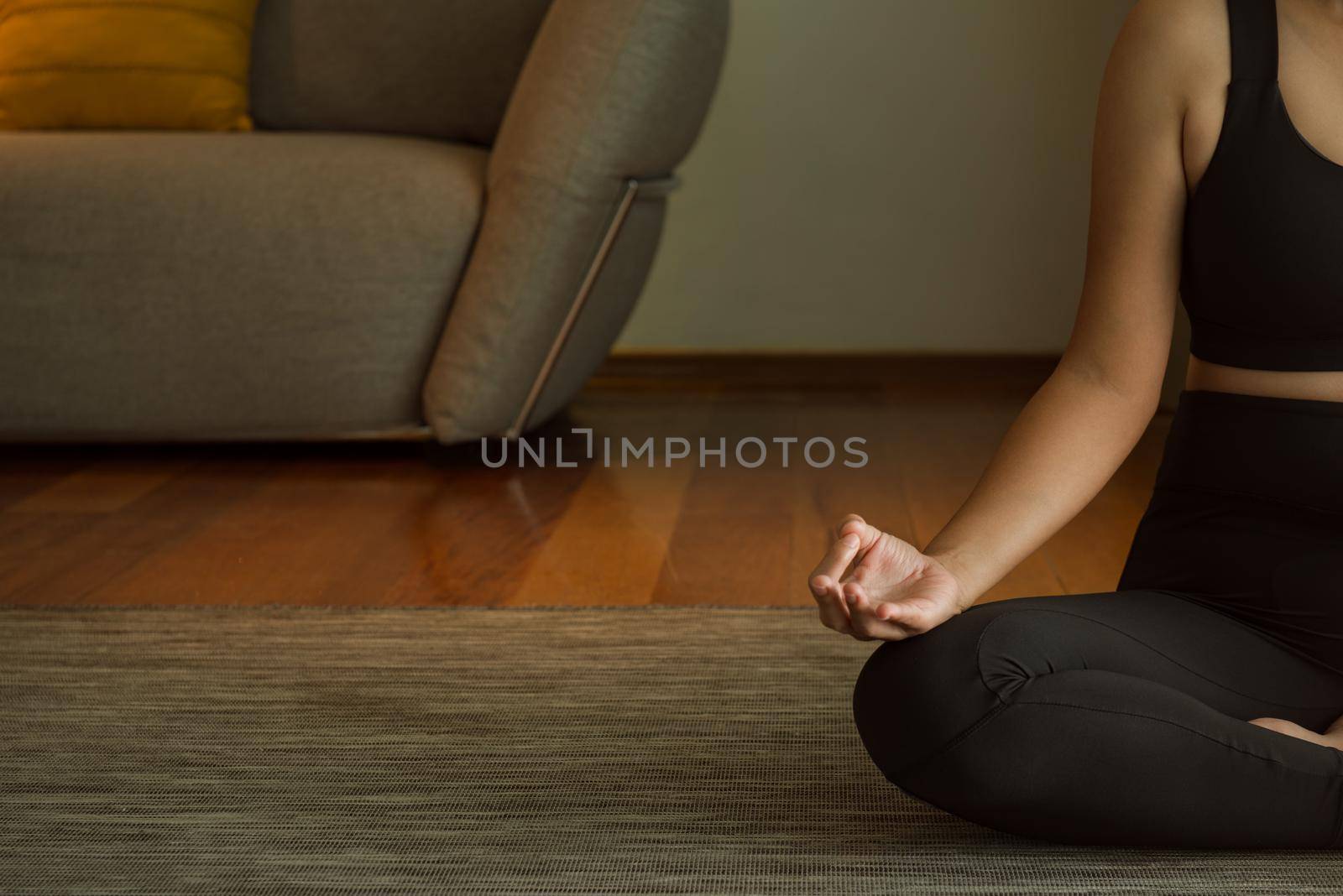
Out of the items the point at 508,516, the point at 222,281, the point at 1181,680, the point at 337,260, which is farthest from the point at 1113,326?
the point at 222,281

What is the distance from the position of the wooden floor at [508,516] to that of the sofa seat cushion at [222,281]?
0.38ft

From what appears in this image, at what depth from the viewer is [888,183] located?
2854 millimetres

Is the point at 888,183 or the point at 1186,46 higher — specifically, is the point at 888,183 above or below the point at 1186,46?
below

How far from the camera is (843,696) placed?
119 centimetres

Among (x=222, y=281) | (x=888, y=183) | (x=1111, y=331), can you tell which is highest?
(x=1111, y=331)

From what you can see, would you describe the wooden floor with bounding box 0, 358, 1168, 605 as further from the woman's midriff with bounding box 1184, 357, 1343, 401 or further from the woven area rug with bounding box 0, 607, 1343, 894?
the woman's midriff with bounding box 1184, 357, 1343, 401

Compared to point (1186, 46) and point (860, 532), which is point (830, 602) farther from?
point (1186, 46)

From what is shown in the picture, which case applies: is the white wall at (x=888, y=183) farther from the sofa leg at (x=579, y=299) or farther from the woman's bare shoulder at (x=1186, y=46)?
the woman's bare shoulder at (x=1186, y=46)

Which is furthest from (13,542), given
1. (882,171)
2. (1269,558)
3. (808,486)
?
(882,171)

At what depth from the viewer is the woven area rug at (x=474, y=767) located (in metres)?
0.87

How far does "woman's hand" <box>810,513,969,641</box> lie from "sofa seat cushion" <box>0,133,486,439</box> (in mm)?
1305

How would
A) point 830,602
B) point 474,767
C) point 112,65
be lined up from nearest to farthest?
point 830,602 < point 474,767 < point 112,65

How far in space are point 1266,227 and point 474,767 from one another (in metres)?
0.65

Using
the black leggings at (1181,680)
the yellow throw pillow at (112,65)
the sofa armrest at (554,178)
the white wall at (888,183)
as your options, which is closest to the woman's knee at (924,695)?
the black leggings at (1181,680)
